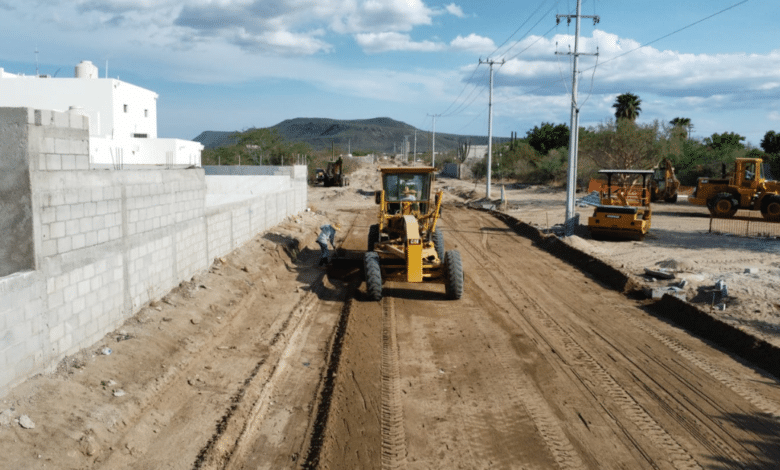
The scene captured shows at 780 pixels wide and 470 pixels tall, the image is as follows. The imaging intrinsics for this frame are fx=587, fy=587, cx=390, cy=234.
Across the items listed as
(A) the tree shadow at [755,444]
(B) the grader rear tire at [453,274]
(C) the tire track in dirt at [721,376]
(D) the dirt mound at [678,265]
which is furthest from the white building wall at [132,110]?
(A) the tree shadow at [755,444]

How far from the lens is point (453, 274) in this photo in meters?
12.0

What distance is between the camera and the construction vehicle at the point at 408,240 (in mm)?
11844

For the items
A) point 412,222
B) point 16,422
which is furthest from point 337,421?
point 412,222

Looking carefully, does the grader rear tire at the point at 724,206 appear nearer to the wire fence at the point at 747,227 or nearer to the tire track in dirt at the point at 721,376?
the wire fence at the point at 747,227

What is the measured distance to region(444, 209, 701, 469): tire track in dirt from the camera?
607 centimetres

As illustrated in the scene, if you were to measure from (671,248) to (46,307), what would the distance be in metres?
17.6

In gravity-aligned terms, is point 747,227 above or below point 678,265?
above

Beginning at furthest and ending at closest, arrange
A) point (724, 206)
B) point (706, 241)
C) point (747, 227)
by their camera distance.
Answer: point (724, 206) → point (747, 227) → point (706, 241)

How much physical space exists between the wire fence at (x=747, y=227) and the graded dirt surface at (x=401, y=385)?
8.97 m

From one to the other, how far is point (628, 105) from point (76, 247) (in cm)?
6216

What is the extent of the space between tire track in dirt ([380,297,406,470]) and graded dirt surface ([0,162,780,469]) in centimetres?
3

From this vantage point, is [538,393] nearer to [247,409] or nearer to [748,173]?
[247,409]

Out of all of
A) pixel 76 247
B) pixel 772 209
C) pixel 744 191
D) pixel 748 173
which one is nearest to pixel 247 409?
pixel 76 247

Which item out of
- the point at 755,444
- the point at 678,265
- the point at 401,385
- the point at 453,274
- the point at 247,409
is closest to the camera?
the point at 755,444
